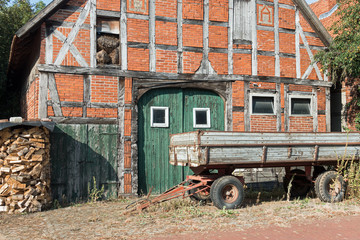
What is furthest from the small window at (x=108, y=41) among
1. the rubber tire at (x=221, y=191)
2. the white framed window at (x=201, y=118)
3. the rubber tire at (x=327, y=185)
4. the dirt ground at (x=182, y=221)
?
the rubber tire at (x=327, y=185)

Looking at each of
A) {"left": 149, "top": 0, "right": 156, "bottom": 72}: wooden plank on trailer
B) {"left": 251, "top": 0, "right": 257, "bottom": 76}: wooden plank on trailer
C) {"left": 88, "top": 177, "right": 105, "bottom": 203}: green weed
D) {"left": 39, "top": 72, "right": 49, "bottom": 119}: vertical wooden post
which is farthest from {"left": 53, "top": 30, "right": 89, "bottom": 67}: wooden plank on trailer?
{"left": 251, "top": 0, "right": 257, "bottom": 76}: wooden plank on trailer

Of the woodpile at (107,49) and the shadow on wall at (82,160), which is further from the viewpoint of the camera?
the woodpile at (107,49)

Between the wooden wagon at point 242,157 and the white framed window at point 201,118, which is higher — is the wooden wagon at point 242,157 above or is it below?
below

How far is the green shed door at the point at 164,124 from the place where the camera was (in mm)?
10234

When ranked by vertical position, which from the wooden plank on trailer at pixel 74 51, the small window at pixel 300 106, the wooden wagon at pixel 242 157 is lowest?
the wooden wagon at pixel 242 157

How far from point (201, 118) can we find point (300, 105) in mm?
3745

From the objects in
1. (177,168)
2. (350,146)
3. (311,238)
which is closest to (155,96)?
(177,168)

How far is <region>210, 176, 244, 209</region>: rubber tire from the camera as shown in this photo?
757 centimetres

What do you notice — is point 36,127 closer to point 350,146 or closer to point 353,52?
point 350,146

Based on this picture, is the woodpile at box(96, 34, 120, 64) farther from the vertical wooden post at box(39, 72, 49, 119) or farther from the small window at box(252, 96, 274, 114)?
the small window at box(252, 96, 274, 114)

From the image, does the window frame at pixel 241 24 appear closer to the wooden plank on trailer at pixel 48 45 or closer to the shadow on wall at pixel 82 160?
the shadow on wall at pixel 82 160

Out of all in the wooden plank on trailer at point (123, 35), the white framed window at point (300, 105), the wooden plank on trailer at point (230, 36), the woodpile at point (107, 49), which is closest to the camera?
the woodpile at point (107, 49)

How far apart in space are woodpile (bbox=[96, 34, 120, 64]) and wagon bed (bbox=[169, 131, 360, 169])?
3.13 meters

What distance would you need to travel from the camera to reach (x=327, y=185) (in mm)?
8664
